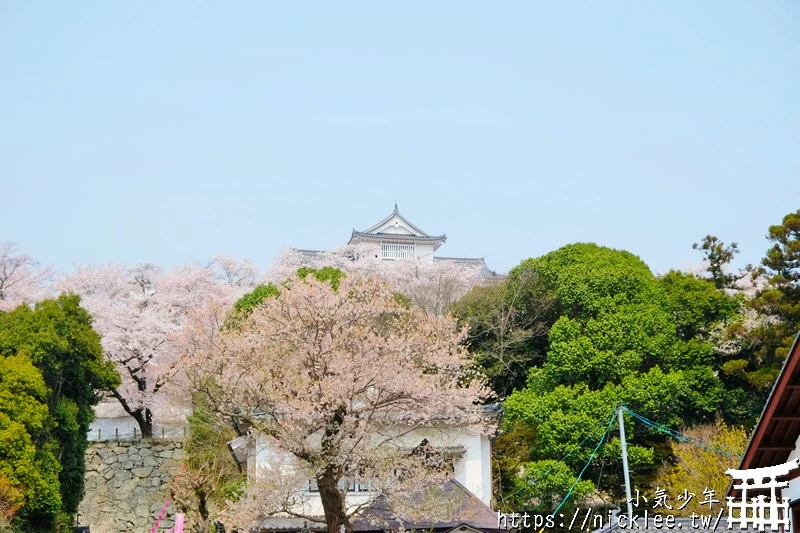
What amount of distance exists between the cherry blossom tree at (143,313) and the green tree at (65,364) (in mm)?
3589

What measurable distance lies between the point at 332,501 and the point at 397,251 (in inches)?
1361

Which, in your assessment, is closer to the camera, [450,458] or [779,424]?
[779,424]

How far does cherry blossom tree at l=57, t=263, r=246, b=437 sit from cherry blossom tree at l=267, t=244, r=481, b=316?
3.87m

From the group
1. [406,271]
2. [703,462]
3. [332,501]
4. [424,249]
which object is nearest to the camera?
[332,501]

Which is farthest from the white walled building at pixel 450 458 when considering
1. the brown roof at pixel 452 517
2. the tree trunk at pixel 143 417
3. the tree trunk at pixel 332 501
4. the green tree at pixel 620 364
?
the tree trunk at pixel 143 417

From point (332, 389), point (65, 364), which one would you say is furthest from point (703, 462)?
point (65, 364)

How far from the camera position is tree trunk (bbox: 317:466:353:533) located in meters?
17.8

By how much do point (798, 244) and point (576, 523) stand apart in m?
9.27

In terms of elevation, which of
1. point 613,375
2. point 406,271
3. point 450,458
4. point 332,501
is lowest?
point 332,501

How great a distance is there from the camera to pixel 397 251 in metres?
52.0

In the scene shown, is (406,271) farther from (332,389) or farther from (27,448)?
(332,389)

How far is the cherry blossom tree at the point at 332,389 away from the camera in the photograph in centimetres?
1762

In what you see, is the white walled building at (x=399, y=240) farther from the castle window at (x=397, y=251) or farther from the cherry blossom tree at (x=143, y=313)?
the cherry blossom tree at (x=143, y=313)

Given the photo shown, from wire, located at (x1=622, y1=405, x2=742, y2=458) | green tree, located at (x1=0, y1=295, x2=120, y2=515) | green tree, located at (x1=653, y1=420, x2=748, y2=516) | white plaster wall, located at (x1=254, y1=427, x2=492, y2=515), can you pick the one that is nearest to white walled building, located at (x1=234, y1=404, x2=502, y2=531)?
white plaster wall, located at (x1=254, y1=427, x2=492, y2=515)
